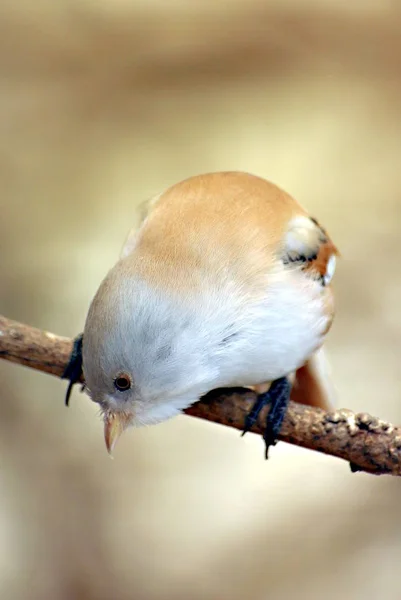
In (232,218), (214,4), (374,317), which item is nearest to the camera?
(232,218)

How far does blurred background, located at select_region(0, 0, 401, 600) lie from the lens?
252 centimetres

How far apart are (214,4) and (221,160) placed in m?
0.61

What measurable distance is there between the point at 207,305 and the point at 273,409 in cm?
32

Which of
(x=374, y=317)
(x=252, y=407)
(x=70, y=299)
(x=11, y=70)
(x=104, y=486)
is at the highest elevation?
(x=11, y=70)

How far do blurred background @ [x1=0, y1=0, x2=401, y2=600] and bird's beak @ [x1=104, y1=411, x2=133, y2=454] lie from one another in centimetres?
128

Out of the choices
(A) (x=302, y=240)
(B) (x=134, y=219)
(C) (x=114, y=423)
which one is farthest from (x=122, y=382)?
(B) (x=134, y=219)

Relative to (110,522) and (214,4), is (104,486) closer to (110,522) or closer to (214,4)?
(110,522)

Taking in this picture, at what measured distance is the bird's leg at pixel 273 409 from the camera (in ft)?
5.11

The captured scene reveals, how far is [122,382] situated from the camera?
1.33 metres

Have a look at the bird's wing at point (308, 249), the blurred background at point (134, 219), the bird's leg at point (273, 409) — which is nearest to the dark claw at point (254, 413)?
the bird's leg at point (273, 409)

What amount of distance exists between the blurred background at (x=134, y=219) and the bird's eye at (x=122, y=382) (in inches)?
54.0

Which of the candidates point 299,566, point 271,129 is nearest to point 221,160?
point 271,129

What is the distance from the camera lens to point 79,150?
3.20 m

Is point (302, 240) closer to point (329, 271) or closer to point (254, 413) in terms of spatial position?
point (329, 271)
